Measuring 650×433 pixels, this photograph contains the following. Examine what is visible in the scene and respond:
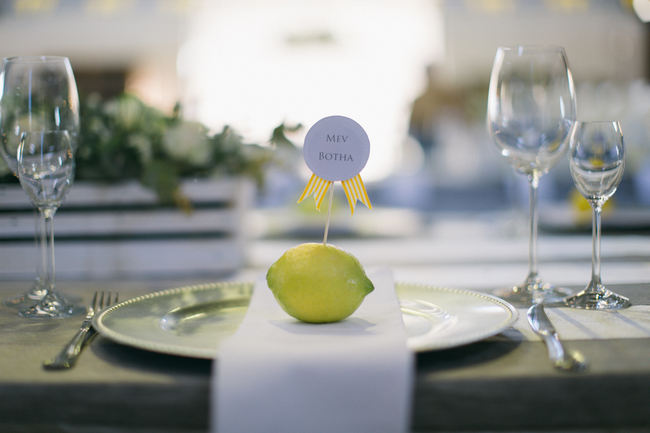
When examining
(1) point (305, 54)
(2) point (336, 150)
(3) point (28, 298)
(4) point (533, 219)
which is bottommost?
(3) point (28, 298)

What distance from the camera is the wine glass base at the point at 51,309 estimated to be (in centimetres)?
74

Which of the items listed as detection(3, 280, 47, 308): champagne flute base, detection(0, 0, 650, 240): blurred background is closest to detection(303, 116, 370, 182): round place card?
detection(3, 280, 47, 308): champagne flute base

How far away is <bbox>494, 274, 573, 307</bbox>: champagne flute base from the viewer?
2.60 ft

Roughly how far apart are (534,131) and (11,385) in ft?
2.21

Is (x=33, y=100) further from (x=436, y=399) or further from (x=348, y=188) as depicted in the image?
(x=436, y=399)

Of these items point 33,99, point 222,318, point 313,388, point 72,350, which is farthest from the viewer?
point 33,99

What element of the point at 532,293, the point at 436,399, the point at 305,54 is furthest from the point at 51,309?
the point at 305,54

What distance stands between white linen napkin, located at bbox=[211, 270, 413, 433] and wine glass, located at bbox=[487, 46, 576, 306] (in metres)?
0.38

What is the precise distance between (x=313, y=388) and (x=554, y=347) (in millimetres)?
237

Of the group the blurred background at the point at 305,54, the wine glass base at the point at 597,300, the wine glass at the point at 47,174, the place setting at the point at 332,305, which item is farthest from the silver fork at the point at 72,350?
the blurred background at the point at 305,54

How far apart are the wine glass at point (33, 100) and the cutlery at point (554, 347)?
2.02 feet

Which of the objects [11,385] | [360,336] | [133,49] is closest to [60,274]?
[11,385]

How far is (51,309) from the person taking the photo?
75 centimetres

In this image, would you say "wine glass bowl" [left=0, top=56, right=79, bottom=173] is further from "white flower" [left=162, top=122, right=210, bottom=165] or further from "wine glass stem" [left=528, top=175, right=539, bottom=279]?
"wine glass stem" [left=528, top=175, right=539, bottom=279]
